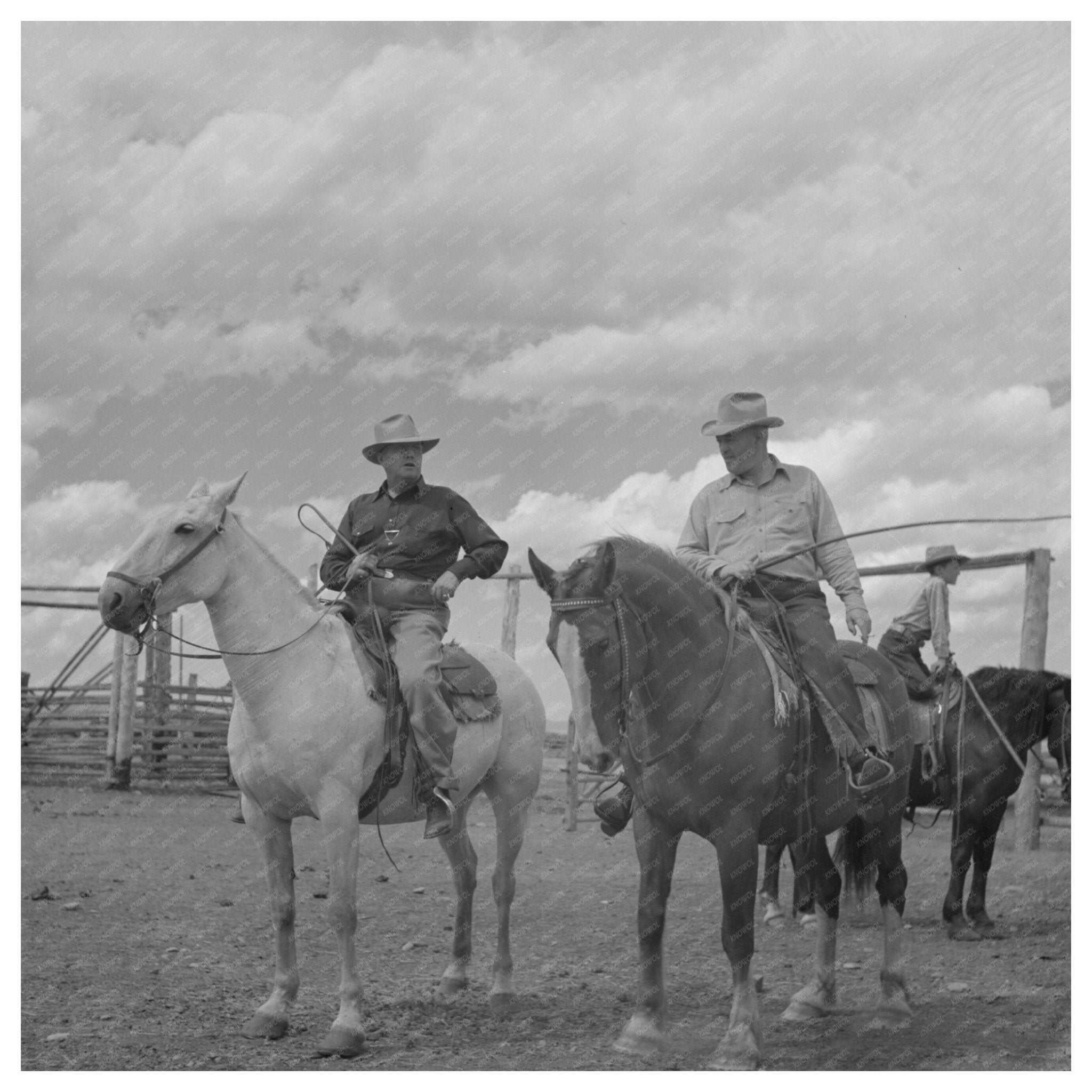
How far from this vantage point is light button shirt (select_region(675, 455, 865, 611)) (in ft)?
18.8

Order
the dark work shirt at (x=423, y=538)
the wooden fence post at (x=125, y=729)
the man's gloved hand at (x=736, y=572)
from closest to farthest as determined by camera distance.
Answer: the man's gloved hand at (x=736, y=572) → the dark work shirt at (x=423, y=538) → the wooden fence post at (x=125, y=729)

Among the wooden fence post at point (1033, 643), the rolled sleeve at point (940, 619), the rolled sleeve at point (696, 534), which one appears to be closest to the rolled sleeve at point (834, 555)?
the rolled sleeve at point (696, 534)

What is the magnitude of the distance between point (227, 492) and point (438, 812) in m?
1.88

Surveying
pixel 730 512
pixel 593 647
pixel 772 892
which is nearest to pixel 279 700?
pixel 593 647

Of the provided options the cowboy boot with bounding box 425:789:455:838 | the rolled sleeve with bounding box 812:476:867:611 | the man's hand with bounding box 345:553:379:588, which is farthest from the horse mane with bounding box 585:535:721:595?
the cowboy boot with bounding box 425:789:455:838

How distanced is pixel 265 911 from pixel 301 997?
2.84 m

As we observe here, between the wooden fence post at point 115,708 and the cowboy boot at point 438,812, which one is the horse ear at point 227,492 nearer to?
the cowboy boot at point 438,812

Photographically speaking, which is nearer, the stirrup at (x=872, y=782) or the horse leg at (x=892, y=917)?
the stirrup at (x=872, y=782)

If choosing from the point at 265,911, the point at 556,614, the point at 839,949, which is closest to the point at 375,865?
the point at 265,911

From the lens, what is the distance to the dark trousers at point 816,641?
5.49 meters

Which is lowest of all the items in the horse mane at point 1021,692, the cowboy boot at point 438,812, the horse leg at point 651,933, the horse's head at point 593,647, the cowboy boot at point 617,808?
the horse leg at point 651,933

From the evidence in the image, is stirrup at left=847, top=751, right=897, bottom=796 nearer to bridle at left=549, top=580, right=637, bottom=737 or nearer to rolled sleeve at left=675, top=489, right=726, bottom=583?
rolled sleeve at left=675, top=489, right=726, bottom=583

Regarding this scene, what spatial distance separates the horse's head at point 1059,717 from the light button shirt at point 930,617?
810mm

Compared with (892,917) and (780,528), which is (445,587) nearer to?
(780,528)
